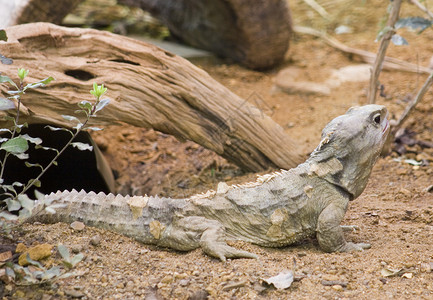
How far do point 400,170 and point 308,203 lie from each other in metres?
2.22

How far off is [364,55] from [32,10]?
5719 mm

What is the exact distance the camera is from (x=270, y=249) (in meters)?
4.18

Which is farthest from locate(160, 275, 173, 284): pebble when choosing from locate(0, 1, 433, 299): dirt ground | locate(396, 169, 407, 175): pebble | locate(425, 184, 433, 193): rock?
locate(396, 169, 407, 175): pebble

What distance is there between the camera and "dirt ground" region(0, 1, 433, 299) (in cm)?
330

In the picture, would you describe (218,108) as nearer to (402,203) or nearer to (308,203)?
(308,203)

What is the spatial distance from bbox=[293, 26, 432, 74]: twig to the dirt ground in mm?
126

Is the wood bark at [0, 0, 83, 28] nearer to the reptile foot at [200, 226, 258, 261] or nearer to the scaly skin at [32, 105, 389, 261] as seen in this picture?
the scaly skin at [32, 105, 389, 261]

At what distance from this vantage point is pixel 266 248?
419 cm

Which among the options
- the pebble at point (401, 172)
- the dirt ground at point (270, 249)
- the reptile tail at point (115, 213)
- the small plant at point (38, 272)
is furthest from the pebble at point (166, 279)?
the pebble at point (401, 172)

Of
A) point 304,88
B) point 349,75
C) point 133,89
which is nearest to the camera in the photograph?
point 133,89

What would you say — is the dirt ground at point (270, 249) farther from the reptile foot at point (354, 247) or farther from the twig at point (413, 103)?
the twig at point (413, 103)

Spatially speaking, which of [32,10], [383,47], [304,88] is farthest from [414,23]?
[32,10]

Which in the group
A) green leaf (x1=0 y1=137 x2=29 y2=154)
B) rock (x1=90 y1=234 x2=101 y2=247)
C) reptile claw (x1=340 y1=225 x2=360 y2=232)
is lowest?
reptile claw (x1=340 y1=225 x2=360 y2=232)

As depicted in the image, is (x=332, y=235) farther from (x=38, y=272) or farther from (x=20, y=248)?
(x=20, y=248)
